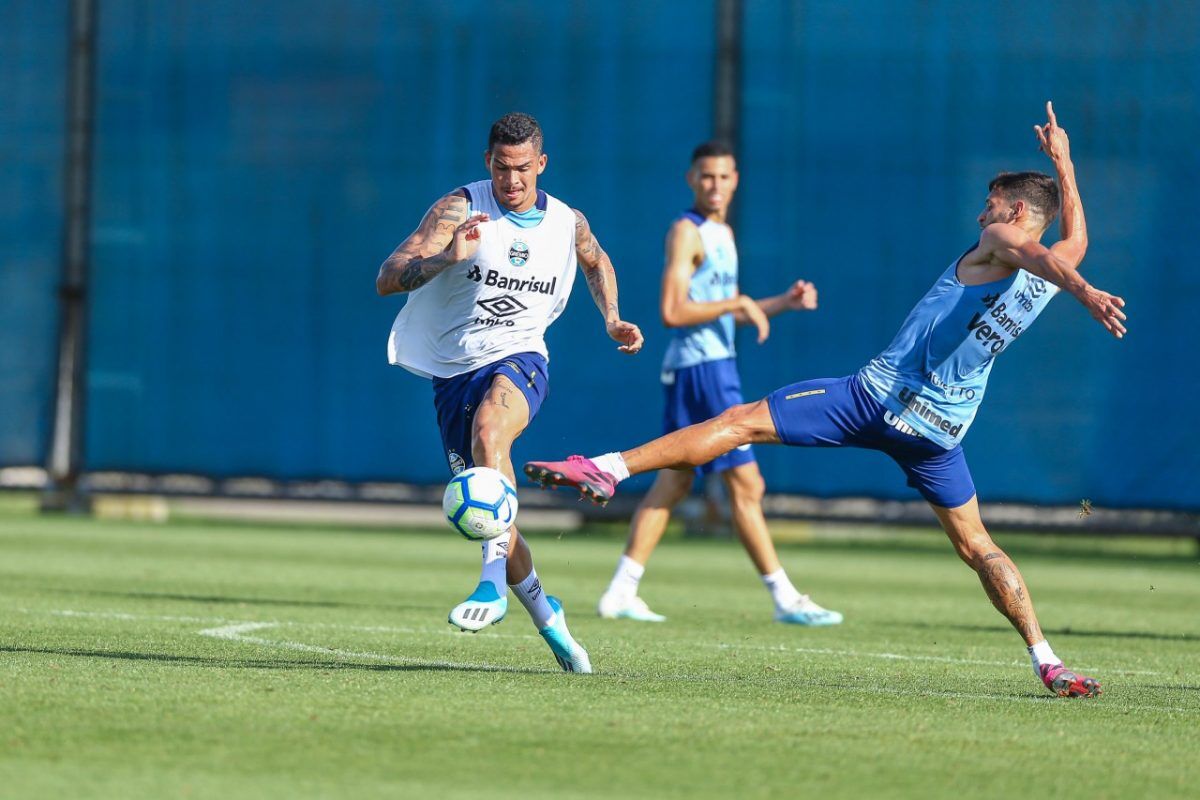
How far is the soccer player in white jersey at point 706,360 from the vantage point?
1060 cm

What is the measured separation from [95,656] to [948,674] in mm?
3481

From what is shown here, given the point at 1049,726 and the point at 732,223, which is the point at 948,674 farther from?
the point at 732,223

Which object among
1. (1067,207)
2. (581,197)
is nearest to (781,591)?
(1067,207)

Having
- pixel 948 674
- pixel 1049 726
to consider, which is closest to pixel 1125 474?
pixel 948 674

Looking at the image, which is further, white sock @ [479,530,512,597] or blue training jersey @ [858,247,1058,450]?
blue training jersey @ [858,247,1058,450]

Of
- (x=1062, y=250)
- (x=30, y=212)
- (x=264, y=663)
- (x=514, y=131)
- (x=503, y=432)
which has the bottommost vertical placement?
(x=264, y=663)

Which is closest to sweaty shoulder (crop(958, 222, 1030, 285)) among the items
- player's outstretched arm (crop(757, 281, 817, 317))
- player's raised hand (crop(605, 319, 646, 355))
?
player's raised hand (crop(605, 319, 646, 355))

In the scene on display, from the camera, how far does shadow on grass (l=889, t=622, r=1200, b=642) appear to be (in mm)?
10164

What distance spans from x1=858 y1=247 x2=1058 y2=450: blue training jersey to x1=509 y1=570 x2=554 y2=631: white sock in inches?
61.0

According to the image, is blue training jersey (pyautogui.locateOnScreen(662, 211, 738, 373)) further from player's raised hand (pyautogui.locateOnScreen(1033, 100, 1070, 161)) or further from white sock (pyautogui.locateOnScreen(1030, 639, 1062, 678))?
white sock (pyautogui.locateOnScreen(1030, 639, 1062, 678))

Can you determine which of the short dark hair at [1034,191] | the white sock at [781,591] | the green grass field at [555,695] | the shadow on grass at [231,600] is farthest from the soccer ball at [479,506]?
the white sock at [781,591]

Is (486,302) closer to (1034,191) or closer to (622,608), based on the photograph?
(1034,191)

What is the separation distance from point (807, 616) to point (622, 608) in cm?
102

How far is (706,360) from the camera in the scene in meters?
11.1
